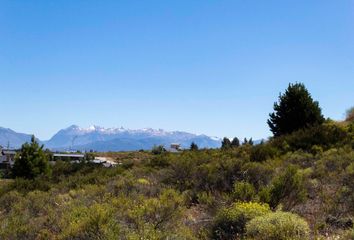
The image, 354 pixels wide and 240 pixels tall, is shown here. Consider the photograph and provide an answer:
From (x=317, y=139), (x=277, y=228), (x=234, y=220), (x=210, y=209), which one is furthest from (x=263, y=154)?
(x=277, y=228)

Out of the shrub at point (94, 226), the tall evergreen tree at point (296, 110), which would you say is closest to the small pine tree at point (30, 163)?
the tall evergreen tree at point (296, 110)

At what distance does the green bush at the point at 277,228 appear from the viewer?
606 cm

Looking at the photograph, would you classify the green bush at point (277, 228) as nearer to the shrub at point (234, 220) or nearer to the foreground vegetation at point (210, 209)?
the foreground vegetation at point (210, 209)

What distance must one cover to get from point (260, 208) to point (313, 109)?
23198 millimetres

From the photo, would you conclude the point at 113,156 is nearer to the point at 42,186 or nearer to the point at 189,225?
the point at 42,186

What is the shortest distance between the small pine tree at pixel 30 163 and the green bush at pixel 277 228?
3616 centimetres

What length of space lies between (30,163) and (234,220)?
36909 millimetres

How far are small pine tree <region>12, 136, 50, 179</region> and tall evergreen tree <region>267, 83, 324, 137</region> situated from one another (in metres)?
23.4

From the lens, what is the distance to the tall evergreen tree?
1134 inches

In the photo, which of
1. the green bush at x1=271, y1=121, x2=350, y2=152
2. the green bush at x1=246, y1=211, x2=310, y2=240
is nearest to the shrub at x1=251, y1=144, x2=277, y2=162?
the green bush at x1=271, y1=121, x2=350, y2=152

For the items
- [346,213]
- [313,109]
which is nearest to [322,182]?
[346,213]

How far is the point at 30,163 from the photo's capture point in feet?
133

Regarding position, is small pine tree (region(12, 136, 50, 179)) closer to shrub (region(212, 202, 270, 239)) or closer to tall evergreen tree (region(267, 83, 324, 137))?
tall evergreen tree (region(267, 83, 324, 137))

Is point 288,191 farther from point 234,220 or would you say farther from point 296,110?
point 296,110
